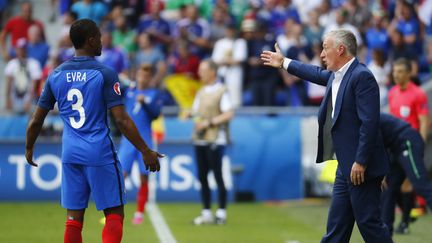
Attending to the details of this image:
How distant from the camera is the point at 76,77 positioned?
26.7 feet

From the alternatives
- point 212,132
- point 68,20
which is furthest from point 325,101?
point 68,20

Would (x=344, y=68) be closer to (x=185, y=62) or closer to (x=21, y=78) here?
(x=185, y=62)

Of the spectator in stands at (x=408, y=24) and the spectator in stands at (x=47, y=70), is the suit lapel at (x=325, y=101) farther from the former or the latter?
the spectator in stands at (x=408, y=24)

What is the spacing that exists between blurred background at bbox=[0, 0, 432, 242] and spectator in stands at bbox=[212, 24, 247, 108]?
0.08 feet

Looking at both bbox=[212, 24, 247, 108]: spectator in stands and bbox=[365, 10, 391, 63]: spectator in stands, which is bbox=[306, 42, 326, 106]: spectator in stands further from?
bbox=[212, 24, 247, 108]: spectator in stands

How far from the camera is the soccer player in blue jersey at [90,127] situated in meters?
8.11

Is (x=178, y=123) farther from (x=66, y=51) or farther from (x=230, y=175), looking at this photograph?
(x=66, y=51)

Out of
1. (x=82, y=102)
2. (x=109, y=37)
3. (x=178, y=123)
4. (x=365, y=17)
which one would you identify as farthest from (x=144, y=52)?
(x=82, y=102)

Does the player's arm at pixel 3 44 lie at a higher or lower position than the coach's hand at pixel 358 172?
higher

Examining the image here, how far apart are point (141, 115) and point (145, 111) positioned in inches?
4.1

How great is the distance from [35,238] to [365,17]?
11332 millimetres

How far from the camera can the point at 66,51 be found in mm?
18969

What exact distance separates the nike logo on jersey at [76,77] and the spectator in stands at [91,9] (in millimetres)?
12129

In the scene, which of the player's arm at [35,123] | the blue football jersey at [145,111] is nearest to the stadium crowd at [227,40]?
the blue football jersey at [145,111]
